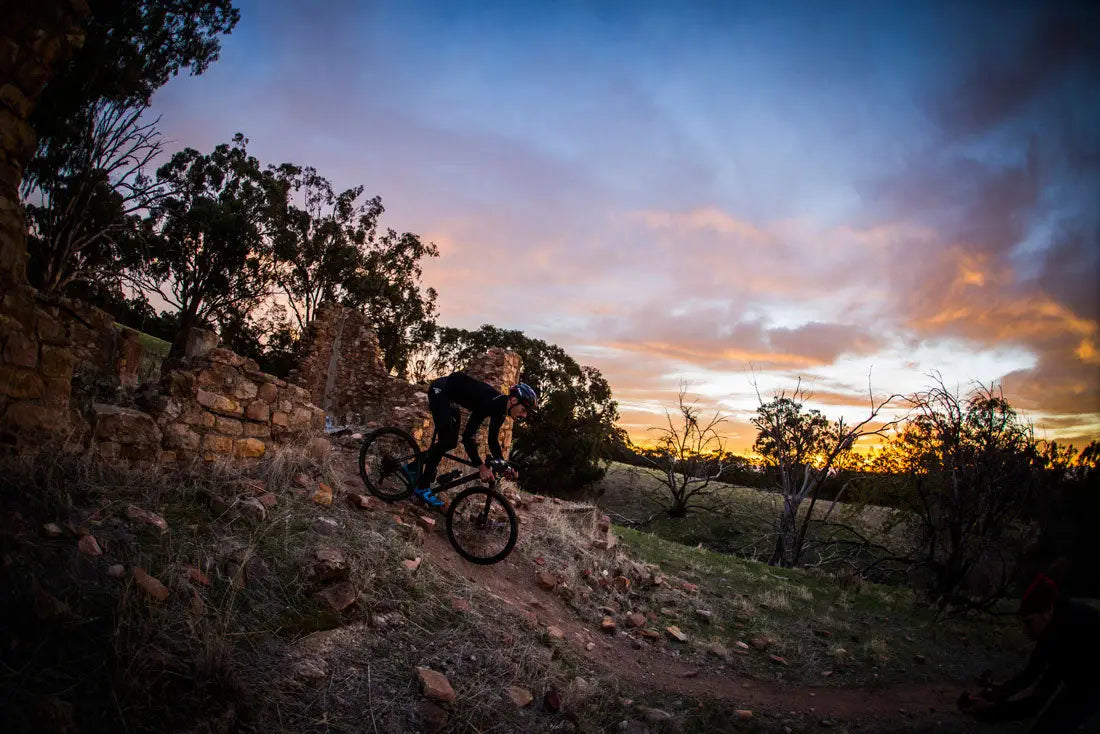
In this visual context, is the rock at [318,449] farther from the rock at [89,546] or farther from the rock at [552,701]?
the rock at [552,701]

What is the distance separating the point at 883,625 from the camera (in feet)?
28.2

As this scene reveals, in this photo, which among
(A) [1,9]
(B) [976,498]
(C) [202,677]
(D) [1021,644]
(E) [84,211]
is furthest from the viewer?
(E) [84,211]

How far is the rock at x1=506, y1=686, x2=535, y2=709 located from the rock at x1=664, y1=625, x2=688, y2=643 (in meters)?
3.25

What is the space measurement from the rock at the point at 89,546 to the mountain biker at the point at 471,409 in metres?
3.14

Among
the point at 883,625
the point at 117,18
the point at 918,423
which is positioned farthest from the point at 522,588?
the point at 117,18

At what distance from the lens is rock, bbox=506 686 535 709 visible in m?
3.73

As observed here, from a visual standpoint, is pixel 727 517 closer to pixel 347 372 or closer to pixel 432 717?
pixel 347 372

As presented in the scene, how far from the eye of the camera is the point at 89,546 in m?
3.21

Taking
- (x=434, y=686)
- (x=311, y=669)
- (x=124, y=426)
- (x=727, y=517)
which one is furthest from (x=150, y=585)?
(x=727, y=517)

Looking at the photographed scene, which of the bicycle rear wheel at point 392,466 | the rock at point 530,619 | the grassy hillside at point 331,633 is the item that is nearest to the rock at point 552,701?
the grassy hillside at point 331,633

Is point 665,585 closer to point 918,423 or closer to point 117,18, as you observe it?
point 918,423

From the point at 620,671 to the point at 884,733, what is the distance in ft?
8.05

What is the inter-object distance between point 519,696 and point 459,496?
2665 mm

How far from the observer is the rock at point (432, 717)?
127 inches
